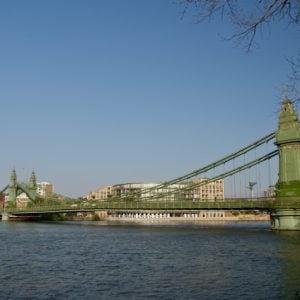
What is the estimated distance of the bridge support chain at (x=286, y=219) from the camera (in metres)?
67.9

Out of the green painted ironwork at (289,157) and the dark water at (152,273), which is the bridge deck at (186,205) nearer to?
the green painted ironwork at (289,157)

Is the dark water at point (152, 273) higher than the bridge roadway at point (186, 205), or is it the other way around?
the bridge roadway at point (186, 205)

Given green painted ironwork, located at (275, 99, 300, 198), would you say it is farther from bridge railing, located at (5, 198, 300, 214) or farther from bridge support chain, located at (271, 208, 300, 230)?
bridge support chain, located at (271, 208, 300, 230)

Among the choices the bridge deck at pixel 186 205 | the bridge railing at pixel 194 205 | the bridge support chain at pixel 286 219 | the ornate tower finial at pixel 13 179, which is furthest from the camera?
the ornate tower finial at pixel 13 179

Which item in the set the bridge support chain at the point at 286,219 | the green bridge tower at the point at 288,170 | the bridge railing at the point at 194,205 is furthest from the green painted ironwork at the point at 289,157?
the bridge support chain at the point at 286,219

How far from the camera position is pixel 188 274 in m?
29.1

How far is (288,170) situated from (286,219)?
6.29 m

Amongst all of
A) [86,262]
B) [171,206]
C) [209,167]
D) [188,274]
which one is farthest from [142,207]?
[188,274]

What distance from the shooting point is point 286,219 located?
6944 centimetres

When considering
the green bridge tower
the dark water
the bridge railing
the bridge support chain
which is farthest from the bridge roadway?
the dark water

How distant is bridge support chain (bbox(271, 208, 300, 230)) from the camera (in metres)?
67.9

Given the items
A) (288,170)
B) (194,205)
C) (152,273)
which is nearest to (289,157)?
(288,170)

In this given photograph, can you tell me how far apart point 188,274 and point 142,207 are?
64.2 metres

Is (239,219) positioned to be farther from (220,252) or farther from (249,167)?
(220,252)
